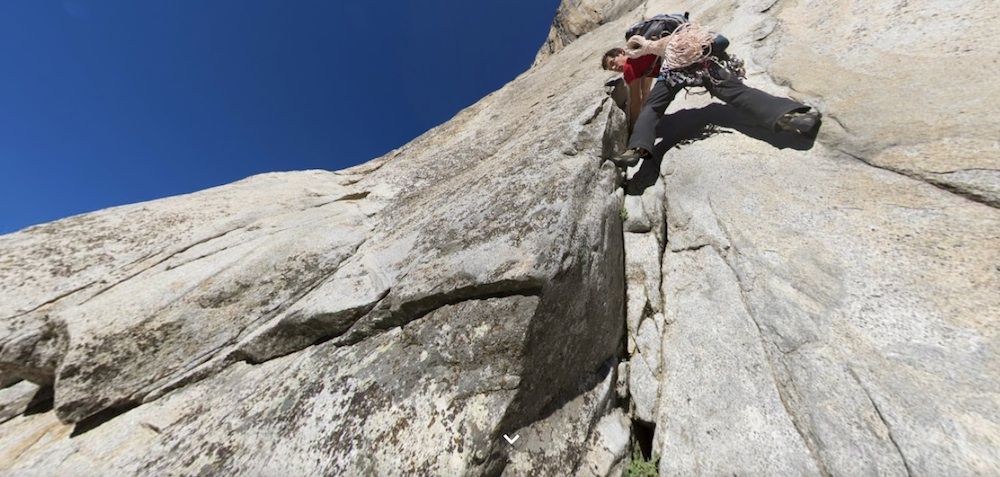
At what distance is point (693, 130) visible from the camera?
7.84 meters

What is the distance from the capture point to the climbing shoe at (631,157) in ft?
23.4

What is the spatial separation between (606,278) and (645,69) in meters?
5.45

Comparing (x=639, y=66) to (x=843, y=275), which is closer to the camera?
(x=843, y=275)

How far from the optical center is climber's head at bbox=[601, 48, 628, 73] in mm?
8938

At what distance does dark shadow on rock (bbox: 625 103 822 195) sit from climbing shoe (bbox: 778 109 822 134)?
12.4 inches

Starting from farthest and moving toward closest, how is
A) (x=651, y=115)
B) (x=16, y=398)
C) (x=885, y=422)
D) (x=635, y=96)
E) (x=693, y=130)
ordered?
(x=635, y=96)
(x=693, y=130)
(x=651, y=115)
(x=16, y=398)
(x=885, y=422)

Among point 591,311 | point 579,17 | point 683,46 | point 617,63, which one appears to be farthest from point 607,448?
point 579,17

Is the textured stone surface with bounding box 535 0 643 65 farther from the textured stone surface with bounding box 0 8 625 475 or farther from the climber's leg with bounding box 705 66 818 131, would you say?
the textured stone surface with bounding box 0 8 625 475

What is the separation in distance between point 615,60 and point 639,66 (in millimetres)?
824

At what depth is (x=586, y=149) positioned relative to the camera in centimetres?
684

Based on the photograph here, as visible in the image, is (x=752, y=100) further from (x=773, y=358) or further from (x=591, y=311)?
(x=591, y=311)

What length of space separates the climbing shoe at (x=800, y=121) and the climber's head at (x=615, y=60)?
3.70 meters

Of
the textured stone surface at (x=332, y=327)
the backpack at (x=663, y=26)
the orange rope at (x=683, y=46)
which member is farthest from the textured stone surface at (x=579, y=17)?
the textured stone surface at (x=332, y=327)

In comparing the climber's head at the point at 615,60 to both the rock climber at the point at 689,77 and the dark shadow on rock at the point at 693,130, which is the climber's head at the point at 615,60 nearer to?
the rock climber at the point at 689,77
